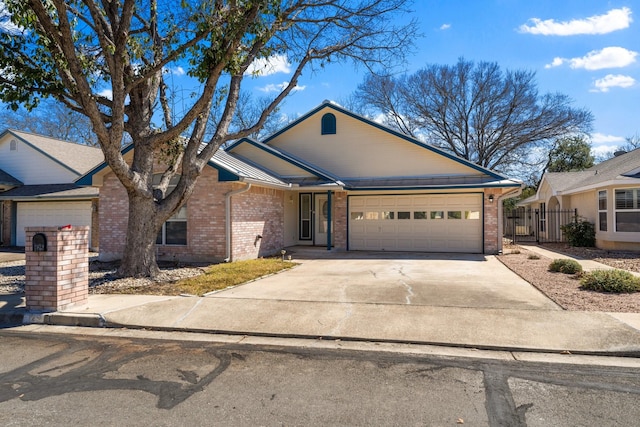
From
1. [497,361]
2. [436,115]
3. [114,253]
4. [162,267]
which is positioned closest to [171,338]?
[497,361]

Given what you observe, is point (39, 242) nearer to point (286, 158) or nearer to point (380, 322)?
point (380, 322)

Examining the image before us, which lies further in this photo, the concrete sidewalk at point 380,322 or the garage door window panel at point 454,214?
the garage door window panel at point 454,214

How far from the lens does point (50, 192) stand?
64.2 feet

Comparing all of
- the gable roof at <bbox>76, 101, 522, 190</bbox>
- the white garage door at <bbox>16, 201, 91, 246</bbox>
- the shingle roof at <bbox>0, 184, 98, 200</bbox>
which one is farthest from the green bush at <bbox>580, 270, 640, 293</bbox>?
the white garage door at <bbox>16, 201, 91, 246</bbox>

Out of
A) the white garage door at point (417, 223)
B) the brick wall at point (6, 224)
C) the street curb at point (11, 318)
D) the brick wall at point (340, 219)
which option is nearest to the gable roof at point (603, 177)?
the white garage door at point (417, 223)

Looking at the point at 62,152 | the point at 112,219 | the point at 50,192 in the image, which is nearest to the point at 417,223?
the point at 112,219

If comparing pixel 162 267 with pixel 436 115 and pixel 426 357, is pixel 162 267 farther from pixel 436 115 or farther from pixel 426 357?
pixel 436 115

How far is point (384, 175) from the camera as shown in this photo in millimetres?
17781

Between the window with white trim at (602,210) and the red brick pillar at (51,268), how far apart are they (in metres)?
18.7

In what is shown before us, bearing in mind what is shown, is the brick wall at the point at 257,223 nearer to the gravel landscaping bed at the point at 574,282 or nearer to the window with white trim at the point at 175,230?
the window with white trim at the point at 175,230

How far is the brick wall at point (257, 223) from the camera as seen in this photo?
525 inches

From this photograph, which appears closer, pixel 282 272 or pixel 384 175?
pixel 282 272

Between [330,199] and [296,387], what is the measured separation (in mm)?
12318

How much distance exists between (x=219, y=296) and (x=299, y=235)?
10264mm
